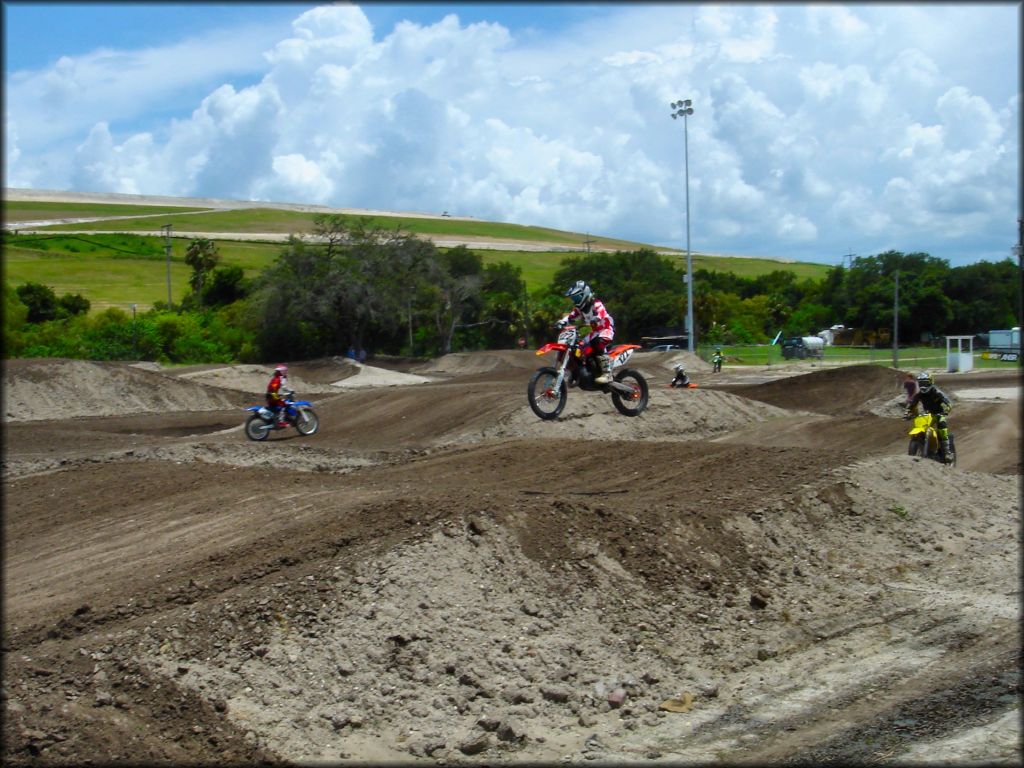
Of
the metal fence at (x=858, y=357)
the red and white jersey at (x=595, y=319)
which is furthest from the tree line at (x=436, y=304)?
the red and white jersey at (x=595, y=319)

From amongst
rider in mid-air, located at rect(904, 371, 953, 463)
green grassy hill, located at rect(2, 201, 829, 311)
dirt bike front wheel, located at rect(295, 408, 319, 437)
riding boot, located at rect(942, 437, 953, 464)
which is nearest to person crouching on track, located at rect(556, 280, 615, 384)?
green grassy hill, located at rect(2, 201, 829, 311)

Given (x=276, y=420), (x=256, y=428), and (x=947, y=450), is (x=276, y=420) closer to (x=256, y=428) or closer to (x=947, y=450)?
(x=256, y=428)

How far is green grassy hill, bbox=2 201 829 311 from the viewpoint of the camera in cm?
2697

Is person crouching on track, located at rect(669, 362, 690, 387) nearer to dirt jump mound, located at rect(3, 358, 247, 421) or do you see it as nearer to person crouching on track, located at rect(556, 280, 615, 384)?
dirt jump mound, located at rect(3, 358, 247, 421)

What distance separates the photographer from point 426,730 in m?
8.13

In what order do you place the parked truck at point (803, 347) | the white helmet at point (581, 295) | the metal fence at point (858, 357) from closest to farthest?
the white helmet at point (581, 295) < the metal fence at point (858, 357) < the parked truck at point (803, 347)

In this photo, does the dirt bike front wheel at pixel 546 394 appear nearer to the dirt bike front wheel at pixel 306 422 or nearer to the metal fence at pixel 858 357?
the metal fence at pixel 858 357

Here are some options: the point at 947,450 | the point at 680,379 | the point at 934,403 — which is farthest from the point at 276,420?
the point at 947,450

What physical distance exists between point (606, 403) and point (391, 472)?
28.2ft

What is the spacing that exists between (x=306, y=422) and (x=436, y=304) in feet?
122

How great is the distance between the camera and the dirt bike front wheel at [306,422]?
25.9 metres

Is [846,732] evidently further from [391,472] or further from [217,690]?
[391,472]

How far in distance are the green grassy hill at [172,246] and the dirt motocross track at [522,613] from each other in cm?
439

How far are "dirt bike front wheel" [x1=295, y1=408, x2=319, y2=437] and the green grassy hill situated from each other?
7346 mm
